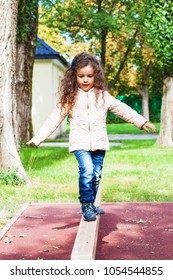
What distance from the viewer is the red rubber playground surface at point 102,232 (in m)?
6.09

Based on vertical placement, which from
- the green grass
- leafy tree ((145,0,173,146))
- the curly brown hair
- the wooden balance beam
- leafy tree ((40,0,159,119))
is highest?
leafy tree ((40,0,159,119))

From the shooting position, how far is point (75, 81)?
6.54 m

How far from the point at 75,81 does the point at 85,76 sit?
0.67ft

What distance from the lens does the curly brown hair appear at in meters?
6.39

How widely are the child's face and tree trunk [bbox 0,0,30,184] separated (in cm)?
473

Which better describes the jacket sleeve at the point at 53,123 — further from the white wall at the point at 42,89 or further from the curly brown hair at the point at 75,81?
the white wall at the point at 42,89

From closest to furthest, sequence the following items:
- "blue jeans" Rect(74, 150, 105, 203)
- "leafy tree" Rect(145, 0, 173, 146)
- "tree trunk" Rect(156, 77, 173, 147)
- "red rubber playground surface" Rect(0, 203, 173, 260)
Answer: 1. "red rubber playground surface" Rect(0, 203, 173, 260)
2. "blue jeans" Rect(74, 150, 105, 203)
3. "leafy tree" Rect(145, 0, 173, 146)
4. "tree trunk" Rect(156, 77, 173, 147)

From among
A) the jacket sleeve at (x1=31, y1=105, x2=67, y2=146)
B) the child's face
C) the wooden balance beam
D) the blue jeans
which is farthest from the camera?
the jacket sleeve at (x1=31, y1=105, x2=67, y2=146)

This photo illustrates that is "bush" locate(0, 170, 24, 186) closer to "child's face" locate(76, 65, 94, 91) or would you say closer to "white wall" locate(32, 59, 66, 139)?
"child's face" locate(76, 65, 94, 91)

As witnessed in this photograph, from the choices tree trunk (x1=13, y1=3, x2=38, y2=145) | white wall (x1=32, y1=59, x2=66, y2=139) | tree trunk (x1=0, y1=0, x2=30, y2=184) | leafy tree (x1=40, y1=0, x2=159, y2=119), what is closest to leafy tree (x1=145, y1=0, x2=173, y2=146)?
tree trunk (x1=13, y1=3, x2=38, y2=145)

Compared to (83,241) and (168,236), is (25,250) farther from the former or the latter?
(168,236)

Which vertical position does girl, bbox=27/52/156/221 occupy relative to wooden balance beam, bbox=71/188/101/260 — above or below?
above

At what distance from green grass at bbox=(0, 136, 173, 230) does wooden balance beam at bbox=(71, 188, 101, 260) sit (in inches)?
80.5

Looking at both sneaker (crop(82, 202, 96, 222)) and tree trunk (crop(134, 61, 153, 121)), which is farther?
tree trunk (crop(134, 61, 153, 121))
